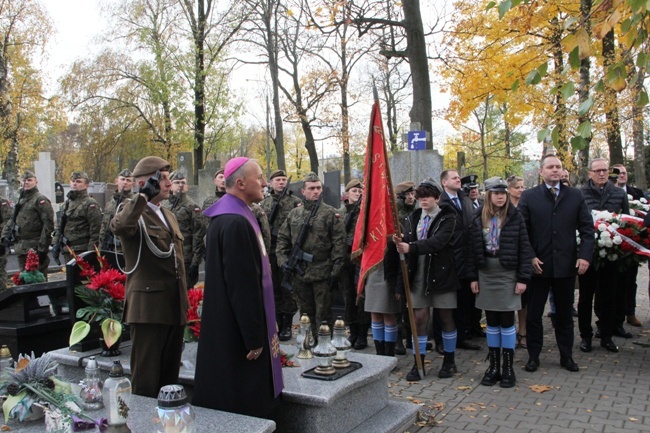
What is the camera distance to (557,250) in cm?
644

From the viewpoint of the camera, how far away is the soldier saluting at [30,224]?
10.2m

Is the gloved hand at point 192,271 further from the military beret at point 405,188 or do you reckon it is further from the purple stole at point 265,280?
the purple stole at point 265,280

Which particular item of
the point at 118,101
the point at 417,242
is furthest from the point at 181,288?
the point at 118,101

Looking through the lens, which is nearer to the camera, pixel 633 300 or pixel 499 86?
pixel 633 300

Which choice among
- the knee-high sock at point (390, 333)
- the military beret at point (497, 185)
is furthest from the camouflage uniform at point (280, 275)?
the military beret at point (497, 185)

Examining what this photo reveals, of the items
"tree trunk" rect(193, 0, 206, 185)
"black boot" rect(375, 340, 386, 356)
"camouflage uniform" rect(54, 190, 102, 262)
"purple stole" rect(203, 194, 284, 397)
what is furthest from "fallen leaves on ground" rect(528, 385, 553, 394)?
"tree trunk" rect(193, 0, 206, 185)

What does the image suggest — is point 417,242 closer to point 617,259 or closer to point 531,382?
point 531,382

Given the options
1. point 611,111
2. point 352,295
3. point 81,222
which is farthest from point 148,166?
point 611,111

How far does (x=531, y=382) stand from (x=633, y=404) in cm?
98

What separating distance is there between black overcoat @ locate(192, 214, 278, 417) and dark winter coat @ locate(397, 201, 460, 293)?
2578mm

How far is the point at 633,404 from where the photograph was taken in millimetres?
5418

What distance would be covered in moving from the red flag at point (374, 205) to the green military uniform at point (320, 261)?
1242mm

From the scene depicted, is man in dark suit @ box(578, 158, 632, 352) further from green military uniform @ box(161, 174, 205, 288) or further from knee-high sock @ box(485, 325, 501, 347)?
green military uniform @ box(161, 174, 205, 288)

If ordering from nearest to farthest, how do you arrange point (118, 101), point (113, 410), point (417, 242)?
point (113, 410) < point (417, 242) < point (118, 101)
